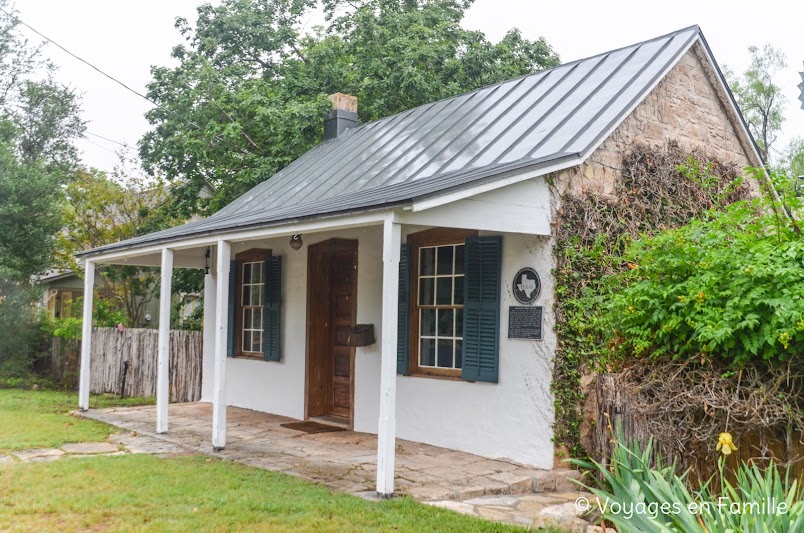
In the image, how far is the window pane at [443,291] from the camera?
28.3 ft

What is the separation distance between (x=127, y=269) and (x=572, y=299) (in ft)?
45.5

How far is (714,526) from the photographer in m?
3.61

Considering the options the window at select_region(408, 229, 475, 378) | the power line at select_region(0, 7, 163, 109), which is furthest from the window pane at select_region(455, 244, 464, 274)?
the power line at select_region(0, 7, 163, 109)

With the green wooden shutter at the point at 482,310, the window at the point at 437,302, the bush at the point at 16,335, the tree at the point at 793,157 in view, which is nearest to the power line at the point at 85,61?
the bush at the point at 16,335

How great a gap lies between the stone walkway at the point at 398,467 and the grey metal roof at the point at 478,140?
7.88 feet

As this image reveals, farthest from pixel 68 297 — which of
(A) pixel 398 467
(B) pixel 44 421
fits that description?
(A) pixel 398 467

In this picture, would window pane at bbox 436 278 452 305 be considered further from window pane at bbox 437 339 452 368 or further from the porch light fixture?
the porch light fixture

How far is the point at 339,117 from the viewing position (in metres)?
13.9

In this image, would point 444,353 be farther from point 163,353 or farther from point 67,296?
point 67,296

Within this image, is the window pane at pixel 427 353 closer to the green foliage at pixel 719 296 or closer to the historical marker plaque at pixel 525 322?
the historical marker plaque at pixel 525 322

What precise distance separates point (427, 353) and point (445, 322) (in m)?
0.47

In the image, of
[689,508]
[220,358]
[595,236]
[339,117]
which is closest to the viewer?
[689,508]

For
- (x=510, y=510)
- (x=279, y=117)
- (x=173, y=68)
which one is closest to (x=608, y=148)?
(x=510, y=510)

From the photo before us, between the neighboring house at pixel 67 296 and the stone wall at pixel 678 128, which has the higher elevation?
the stone wall at pixel 678 128
